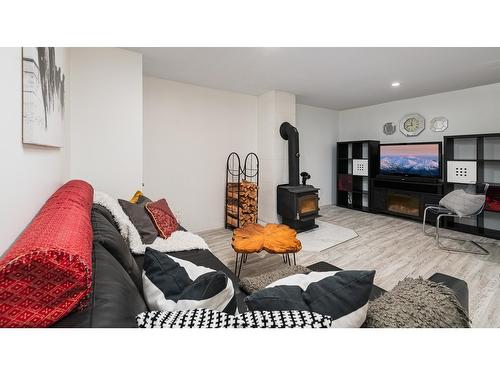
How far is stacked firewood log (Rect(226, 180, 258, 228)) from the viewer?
370 centimetres

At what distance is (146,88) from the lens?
3207mm

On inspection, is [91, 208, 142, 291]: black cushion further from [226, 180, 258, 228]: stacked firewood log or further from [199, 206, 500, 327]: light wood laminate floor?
[226, 180, 258, 228]: stacked firewood log

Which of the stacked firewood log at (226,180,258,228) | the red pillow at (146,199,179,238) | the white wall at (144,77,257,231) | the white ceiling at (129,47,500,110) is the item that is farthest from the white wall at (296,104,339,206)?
the red pillow at (146,199,179,238)

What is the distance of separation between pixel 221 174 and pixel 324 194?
9.29 feet

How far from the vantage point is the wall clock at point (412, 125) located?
14.6 ft

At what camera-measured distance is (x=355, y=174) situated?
5160mm

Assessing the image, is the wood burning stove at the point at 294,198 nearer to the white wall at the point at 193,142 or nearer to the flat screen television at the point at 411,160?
the white wall at the point at 193,142

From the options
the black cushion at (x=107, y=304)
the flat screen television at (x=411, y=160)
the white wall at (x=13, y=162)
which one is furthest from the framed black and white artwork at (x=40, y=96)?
the flat screen television at (x=411, y=160)

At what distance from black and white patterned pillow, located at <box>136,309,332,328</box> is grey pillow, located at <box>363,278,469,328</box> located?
26 centimetres

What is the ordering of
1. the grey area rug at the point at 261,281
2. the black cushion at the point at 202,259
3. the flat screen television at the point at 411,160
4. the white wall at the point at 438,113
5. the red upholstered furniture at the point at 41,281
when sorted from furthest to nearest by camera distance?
the flat screen television at the point at 411,160 < the white wall at the point at 438,113 < the black cushion at the point at 202,259 < the grey area rug at the point at 261,281 < the red upholstered furniture at the point at 41,281

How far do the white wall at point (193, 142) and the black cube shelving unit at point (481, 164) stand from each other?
10.8 feet

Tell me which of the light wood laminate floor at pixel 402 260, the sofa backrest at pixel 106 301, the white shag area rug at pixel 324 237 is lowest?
the light wood laminate floor at pixel 402 260

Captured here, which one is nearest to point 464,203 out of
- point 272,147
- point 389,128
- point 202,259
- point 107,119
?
point 389,128

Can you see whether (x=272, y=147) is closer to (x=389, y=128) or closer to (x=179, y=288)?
(x=389, y=128)
